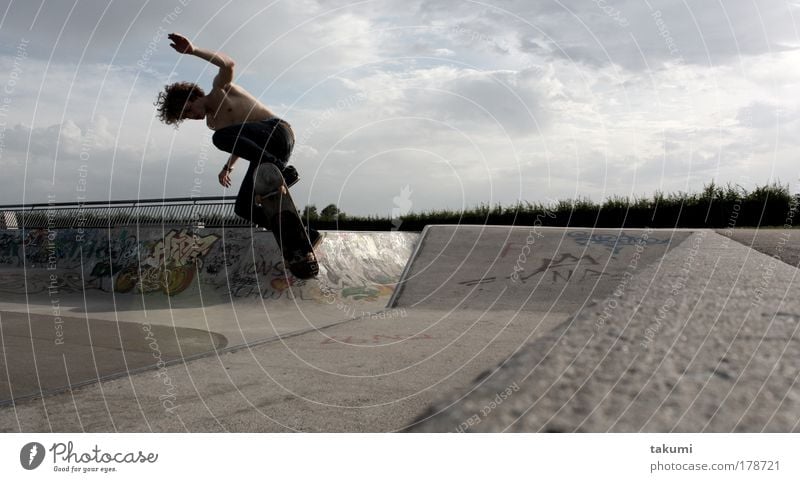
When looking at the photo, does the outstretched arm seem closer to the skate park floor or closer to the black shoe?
the black shoe

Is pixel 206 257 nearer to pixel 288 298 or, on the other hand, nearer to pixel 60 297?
pixel 288 298

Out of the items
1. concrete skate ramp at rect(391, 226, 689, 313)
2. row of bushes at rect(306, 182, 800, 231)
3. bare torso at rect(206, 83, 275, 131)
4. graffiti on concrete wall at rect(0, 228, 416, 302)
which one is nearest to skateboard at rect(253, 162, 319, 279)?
bare torso at rect(206, 83, 275, 131)

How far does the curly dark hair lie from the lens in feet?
13.4

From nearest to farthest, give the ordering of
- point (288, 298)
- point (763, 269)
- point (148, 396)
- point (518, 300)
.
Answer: point (763, 269)
point (148, 396)
point (518, 300)
point (288, 298)

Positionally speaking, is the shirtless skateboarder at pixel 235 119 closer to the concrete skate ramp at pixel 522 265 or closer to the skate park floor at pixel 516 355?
the skate park floor at pixel 516 355

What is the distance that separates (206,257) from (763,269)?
18.2 m

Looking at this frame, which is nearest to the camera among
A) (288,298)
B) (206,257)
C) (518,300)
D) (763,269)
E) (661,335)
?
(661,335)

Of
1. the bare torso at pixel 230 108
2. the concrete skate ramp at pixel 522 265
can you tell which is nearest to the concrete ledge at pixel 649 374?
the bare torso at pixel 230 108

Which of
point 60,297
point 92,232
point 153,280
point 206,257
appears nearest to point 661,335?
point 206,257

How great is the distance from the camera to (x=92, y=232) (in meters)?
23.9

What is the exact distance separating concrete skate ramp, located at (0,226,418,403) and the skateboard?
4586 mm

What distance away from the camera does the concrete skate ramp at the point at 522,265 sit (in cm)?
1211
